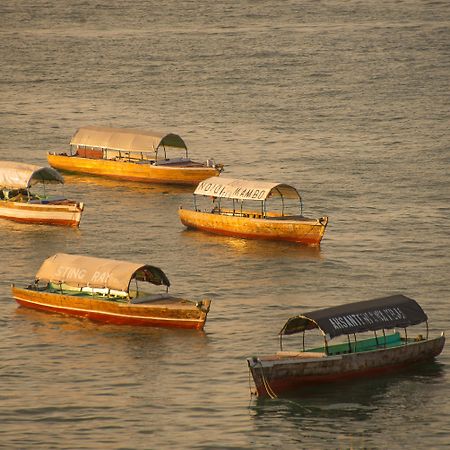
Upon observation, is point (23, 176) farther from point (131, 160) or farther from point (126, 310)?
point (126, 310)

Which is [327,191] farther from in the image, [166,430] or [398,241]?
[166,430]

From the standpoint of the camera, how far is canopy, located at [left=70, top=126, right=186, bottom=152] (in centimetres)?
12556

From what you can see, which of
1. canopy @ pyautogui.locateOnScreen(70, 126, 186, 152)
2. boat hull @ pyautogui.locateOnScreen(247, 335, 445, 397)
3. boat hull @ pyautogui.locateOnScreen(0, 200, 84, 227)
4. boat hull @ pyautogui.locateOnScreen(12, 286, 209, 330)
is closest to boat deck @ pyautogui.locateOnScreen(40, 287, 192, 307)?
boat hull @ pyautogui.locateOnScreen(12, 286, 209, 330)

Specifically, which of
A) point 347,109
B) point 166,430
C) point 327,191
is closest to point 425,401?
point 166,430

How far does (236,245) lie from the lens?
104938 mm

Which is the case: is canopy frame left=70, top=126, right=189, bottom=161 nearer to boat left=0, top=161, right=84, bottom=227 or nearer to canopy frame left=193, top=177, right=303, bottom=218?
boat left=0, top=161, right=84, bottom=227

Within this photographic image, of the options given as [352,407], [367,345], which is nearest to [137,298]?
[367,345]

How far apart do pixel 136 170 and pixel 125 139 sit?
2.66m

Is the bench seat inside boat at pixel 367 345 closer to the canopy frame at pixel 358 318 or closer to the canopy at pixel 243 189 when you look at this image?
the canopy frame at pixel 358 318

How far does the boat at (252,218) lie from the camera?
10350 cm

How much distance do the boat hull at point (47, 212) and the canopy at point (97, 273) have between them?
2172 cm

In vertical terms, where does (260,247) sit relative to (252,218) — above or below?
below

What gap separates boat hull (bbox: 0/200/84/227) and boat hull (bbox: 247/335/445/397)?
3735 centimetres

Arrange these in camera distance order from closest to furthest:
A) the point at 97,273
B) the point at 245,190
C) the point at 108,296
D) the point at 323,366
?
the point at 323,366
the point at 97,273
the point at 108,296
the point at 245,190
